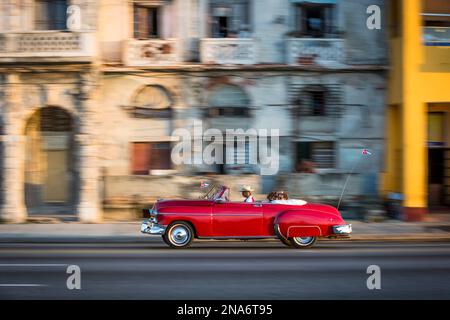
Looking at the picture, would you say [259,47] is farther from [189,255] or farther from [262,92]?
[189,255]

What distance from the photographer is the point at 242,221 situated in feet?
45.8

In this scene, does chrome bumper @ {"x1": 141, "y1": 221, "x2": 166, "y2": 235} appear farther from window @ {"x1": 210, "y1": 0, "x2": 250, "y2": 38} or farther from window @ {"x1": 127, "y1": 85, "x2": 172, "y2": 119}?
window @ {"x1": 210, "y1": 0, "x2": 250, "y2": 38}

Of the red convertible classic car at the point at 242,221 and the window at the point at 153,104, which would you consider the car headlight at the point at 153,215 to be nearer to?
the red convertible classic car at the point at 242,221

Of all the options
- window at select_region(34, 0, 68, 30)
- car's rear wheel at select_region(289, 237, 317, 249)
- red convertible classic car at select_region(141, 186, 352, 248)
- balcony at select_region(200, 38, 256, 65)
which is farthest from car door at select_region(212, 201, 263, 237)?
window at select_region(34, 0, 68, 30)

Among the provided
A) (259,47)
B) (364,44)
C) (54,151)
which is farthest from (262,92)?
(54,151)

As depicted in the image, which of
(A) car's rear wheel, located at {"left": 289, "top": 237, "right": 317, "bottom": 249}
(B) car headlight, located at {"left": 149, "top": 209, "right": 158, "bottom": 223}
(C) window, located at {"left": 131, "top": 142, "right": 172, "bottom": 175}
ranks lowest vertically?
(A) car's rear wheel, located at {"left": 289, "top": 237, "right": 317, "bottom": 249}

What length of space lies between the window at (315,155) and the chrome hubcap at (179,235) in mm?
9130

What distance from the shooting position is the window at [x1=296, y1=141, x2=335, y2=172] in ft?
74.3

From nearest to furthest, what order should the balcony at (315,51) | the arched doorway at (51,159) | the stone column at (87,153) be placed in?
1. the stone column at (87,153)
2. the balcony at (315,51)
3. the arched doorway at (51,159)

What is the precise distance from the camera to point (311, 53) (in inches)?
886

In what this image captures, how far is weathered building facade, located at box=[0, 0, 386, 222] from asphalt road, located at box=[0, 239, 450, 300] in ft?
24.4

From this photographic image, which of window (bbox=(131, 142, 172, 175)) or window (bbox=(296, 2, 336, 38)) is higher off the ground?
window (bbox=(296, 2, 336, 38))

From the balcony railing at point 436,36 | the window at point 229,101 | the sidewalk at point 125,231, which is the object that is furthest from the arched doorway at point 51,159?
the balcony railing at point 436,36

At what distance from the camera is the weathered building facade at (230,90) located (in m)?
22.3
